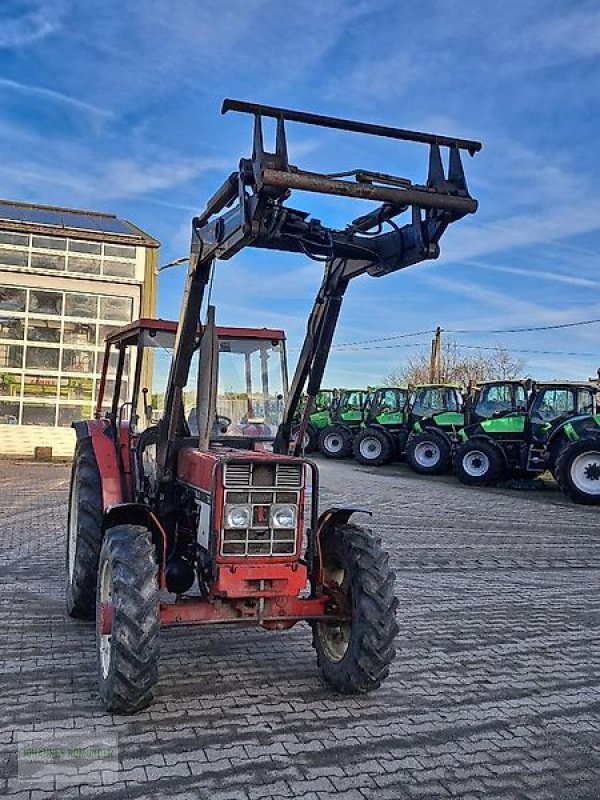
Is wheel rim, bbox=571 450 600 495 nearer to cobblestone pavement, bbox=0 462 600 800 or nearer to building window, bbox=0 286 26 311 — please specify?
cobblestone pavement, bbox=0 462 600 800

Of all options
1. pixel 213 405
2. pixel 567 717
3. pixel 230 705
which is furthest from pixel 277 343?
pixel 567 717

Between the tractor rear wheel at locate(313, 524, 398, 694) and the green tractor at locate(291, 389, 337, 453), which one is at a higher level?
the green tractor at locate(291, 389, 337, 453)

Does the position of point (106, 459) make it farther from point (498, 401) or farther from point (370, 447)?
point (370, 447)

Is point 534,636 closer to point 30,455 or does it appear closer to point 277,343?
point 277,343

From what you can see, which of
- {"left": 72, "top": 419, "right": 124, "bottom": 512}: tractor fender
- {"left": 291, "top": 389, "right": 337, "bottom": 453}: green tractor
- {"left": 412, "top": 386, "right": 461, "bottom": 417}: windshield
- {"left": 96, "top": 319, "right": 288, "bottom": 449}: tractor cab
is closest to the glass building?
{"left": 412, "top": 386, "right": 461, "bottom": 417}: windshield

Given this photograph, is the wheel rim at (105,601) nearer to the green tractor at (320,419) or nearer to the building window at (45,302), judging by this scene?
the building window at (45,302)

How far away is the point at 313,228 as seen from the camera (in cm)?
450

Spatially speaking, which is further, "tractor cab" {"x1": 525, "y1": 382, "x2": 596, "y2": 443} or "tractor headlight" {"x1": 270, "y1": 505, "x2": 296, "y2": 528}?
"tractor cab" {"x1": 525, "y1": 382, "x2": 596, "y2": 443}

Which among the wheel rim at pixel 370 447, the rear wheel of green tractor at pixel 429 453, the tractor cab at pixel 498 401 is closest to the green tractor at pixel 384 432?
the wheel rim at pixel 370 447

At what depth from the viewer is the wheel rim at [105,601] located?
4.33 metres

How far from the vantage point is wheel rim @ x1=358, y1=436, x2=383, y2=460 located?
21500 mm

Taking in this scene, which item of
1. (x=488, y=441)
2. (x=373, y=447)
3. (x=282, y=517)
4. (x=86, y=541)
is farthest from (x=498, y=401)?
(x=282, y=517)

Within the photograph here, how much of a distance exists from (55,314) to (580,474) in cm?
1162

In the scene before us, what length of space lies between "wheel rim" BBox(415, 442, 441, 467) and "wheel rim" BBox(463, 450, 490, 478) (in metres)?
1.99
